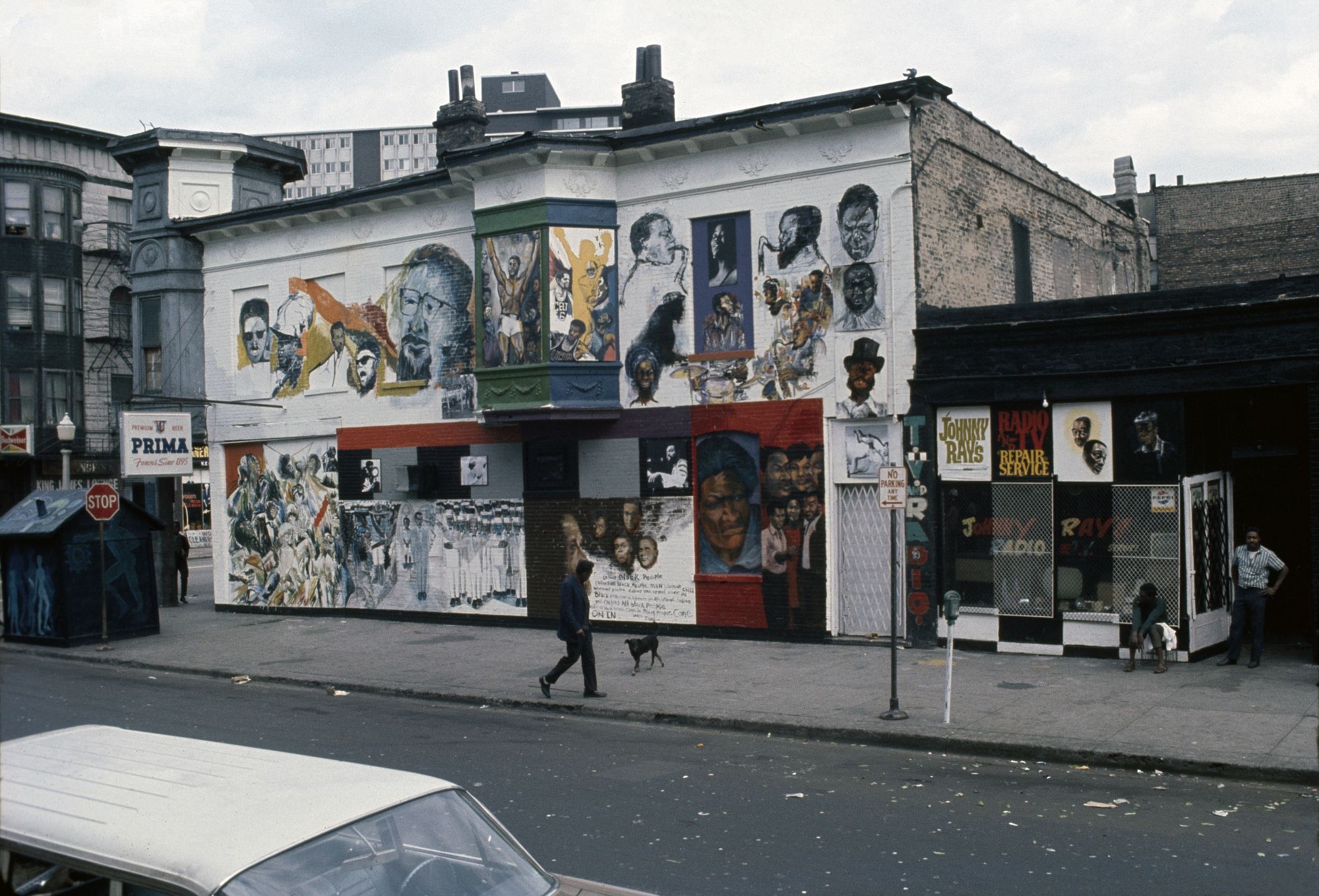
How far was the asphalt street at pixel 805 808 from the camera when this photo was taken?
749 centimetres

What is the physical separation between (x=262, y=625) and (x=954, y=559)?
1393 cm

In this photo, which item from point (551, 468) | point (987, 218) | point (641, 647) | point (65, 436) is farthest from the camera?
point (65, 436)

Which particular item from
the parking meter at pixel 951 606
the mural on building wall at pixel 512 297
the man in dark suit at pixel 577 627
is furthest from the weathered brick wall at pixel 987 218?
the man in dark suit at pixel 577 627

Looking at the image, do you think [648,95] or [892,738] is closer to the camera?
[892,738]

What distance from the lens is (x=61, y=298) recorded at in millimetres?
42750

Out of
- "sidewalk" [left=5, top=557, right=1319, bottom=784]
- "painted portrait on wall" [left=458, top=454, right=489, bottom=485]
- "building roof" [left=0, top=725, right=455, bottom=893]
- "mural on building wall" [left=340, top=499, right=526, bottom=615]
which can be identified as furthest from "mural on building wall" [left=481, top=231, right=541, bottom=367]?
"building roof" [left=0, top=725, right=455, bottom=893]

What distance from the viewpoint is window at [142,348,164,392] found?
2634cm

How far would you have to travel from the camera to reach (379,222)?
2292 cm

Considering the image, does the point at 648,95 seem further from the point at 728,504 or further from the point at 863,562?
the point at 863,562

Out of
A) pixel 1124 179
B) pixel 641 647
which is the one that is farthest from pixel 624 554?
pixel 1124 179

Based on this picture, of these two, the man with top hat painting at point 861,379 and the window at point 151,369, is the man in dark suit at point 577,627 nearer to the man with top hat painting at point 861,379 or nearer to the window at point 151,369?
the man with top hat painting at point 861,379

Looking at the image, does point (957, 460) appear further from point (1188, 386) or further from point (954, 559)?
point (1188, 386)

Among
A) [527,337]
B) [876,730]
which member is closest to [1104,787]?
[876,730]

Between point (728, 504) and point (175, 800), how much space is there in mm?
14655
